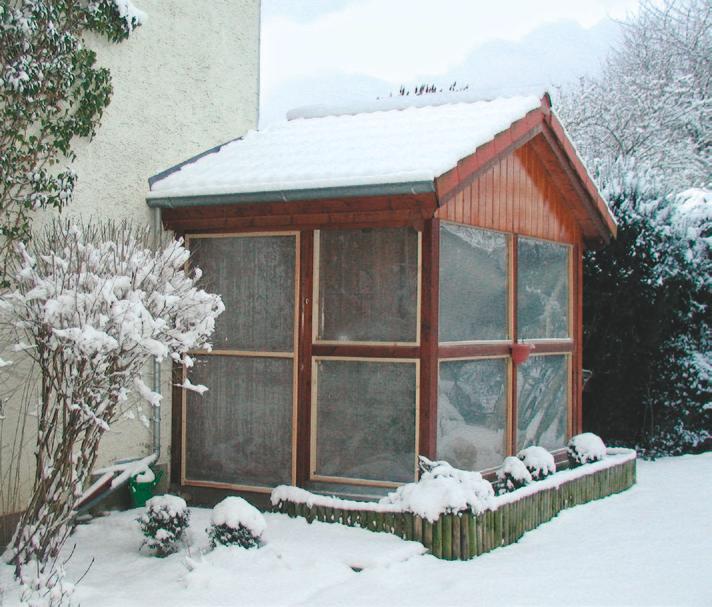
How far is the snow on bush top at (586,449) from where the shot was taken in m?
9.52

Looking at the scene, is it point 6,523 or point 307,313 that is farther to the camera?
point 307,313

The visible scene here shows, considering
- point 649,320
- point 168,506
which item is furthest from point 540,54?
point 168,506

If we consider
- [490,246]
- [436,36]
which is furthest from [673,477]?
[436,36]

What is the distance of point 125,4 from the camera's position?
316 inches

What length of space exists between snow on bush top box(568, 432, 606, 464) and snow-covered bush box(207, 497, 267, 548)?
14.6 ft

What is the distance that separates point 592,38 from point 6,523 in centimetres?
7214

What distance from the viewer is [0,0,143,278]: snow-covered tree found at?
6910mm

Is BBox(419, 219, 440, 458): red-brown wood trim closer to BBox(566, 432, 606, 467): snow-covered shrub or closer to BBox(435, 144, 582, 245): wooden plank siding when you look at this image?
BBox(435, 144, 582, 245): wooden plank siding

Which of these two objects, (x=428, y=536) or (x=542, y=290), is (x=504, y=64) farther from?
(x=428, y=536)

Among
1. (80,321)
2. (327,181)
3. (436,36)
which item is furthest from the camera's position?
(436,36)

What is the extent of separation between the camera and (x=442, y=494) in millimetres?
6746

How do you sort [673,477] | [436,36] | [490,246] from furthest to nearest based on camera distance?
[436,36] → [673,477] → [490,246]

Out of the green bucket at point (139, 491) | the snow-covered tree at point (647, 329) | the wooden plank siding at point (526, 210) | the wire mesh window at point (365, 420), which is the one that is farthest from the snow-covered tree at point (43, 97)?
the snow-covered tree at point (647, 329)

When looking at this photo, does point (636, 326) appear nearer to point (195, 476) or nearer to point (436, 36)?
point (195, 476)
